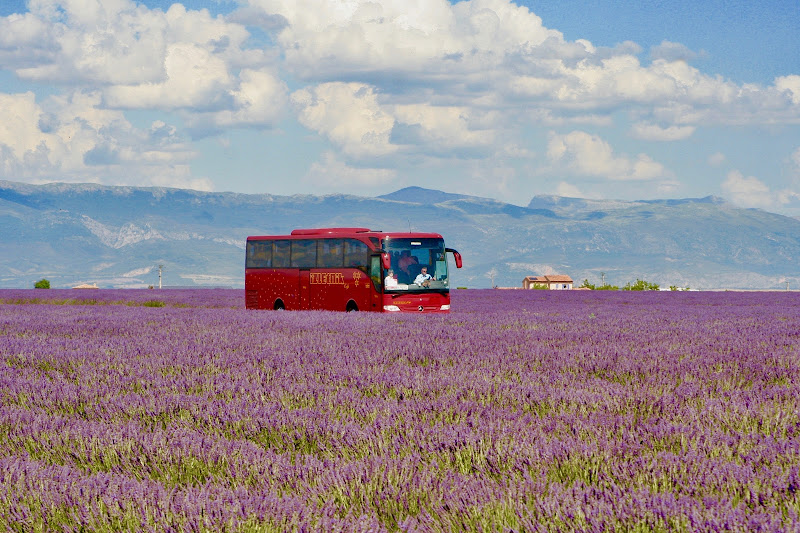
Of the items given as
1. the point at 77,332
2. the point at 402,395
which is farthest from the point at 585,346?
the point at 77,332

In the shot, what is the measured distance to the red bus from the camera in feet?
80.1

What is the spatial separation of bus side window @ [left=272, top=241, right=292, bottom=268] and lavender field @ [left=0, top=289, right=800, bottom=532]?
18016 mm

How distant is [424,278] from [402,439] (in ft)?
66.9

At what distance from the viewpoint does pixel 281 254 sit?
28.4 m

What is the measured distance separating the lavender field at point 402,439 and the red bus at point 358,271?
14.4 meters

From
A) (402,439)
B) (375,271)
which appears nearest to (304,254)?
(375,271)

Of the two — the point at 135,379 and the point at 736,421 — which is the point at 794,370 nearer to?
the point at 736,421

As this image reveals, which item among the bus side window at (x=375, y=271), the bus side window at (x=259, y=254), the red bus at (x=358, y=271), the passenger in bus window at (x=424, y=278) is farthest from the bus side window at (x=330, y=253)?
the bus side window at (x=259, y=254)

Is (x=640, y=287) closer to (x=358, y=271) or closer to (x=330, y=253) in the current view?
(x=330, y=253)

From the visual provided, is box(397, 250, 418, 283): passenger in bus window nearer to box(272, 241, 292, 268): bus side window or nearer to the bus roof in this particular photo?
the bus roof

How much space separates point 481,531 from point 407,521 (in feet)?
0.85

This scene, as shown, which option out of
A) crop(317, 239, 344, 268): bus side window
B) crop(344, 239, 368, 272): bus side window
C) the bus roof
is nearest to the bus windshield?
the bus roof

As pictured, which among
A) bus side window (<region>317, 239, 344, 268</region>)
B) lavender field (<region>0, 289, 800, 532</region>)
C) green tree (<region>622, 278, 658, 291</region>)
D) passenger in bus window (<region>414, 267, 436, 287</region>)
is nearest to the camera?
lavender field (<region>0, 289, 800, 532</region>)

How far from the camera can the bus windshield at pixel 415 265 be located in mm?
24422
